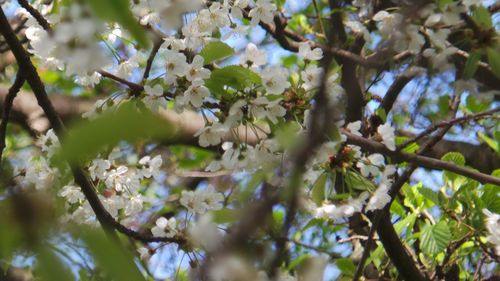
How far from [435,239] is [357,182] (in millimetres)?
290

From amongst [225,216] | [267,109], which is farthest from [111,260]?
[267,109]

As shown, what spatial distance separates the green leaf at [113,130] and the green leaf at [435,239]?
1.00 metres

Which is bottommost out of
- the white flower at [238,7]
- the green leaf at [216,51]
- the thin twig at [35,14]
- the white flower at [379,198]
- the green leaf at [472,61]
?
the white flower at [379,198]

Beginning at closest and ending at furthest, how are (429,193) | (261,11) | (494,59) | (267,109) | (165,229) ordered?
(494,59)
(267,109)
(165,229)
(261,11)
(429,193)

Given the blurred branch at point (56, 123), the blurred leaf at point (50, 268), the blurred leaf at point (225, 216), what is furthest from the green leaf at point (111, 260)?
the blurred branch at point (56, 123)

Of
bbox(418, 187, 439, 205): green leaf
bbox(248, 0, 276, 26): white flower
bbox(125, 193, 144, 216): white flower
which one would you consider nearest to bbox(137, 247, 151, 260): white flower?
bbox(125, 193, 144, 216): white flower

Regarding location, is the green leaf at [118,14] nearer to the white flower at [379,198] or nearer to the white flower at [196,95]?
the white flower at [196,95]

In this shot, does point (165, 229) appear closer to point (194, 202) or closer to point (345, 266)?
point (194, 202)

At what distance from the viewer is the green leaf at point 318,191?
1.19 meters

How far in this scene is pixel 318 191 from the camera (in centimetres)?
120

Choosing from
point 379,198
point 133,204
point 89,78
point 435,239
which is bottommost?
point 435,239

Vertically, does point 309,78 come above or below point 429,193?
above

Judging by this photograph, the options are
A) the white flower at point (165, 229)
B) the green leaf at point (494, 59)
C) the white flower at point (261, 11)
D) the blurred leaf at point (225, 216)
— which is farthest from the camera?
the white flower at point (261, 11)

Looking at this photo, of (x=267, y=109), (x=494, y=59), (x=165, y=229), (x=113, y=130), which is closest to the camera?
(x=113, y=130)
